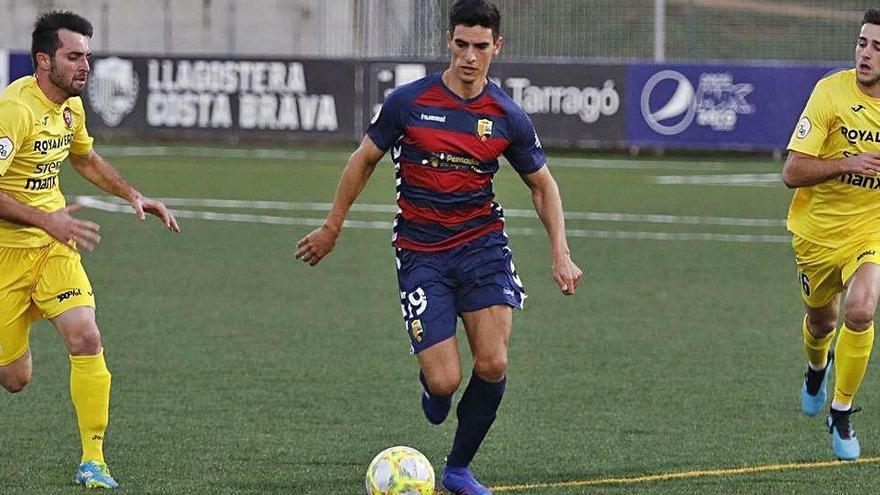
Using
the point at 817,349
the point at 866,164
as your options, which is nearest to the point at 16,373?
the point at 866,164

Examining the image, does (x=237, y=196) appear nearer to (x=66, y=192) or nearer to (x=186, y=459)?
(x=66, y=192)

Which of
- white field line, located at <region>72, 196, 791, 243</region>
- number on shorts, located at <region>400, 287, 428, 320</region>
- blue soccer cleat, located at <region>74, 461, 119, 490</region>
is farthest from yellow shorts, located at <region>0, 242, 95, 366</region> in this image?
white field line, located at <region>72, 196, 791, 243</region>

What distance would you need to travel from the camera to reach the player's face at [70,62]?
7.35 meters

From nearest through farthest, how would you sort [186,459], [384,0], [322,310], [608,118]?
1. [186,459]
2. [322,310]
3. [608,118]
4. [384,0]

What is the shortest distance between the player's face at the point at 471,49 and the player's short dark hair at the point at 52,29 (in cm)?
172

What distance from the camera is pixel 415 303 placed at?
732cm

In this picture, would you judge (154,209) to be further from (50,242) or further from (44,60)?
(44,60)

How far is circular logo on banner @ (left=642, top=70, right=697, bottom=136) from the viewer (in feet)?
89.2

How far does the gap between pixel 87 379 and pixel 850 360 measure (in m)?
3.78

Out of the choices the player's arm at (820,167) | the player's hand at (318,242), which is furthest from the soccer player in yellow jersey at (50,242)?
the player's arm at (820,167)

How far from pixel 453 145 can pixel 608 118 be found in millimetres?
20801

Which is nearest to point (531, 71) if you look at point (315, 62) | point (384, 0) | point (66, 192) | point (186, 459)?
point (315, 62)

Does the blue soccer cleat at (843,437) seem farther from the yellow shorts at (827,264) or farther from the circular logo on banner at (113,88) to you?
the circular logo on banner at (113,88)

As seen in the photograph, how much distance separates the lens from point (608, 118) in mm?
27719
